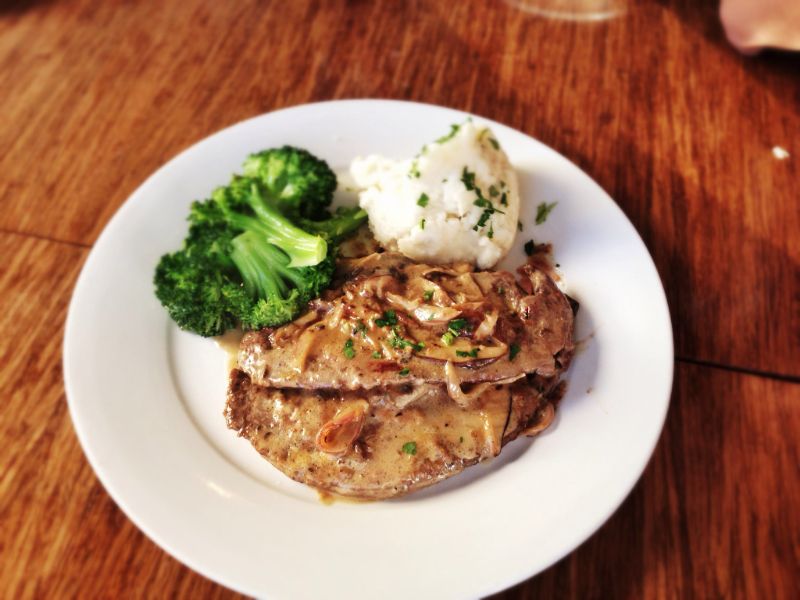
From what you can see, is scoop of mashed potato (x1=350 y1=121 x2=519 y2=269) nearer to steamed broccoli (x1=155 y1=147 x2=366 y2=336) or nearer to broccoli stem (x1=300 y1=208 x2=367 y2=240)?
broccoli stem (x1=300 y1=208 x2=367 y2=240)

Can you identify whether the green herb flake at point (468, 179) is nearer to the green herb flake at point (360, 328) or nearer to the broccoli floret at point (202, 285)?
the green herb flake at point (360, 328)

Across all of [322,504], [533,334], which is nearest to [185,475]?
[322,504]

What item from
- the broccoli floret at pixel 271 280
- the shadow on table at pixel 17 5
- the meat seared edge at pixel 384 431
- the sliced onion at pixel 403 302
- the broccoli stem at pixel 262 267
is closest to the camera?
the meat seared edge at pixel 384 431

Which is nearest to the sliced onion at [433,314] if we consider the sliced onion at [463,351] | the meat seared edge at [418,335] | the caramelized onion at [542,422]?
the meat seared edge at [418,335]

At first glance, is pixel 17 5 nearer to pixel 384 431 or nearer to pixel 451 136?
pixel 451 136

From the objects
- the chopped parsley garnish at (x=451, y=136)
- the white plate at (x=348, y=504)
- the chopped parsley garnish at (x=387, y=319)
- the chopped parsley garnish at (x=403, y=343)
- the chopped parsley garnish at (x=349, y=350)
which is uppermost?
the chopped parsley garnish at (x=451, y=136)

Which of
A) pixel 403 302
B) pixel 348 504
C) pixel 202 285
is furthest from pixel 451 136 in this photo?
pixel 348 504
